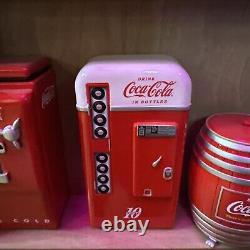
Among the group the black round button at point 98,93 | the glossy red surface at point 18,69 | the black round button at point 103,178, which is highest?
the glossy red surface at point 18,69

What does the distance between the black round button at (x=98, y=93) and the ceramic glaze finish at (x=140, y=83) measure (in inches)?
0.8

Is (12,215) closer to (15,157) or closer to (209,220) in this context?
(15,157)

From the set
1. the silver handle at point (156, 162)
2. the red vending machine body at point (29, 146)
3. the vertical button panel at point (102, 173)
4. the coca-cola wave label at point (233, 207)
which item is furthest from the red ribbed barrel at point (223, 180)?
the red vending machine body at point (29, 146)

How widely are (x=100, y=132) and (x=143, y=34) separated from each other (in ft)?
1.16

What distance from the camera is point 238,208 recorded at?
28.4 inches

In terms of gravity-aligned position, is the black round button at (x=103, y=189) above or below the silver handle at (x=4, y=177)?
below

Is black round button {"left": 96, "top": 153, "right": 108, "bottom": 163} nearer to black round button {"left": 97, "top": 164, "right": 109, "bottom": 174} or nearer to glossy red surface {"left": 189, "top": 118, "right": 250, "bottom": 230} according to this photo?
black round button {"left": 97, "top": 164, "right": 109, "bottom": 174}

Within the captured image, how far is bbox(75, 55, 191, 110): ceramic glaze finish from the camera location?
2.21 ft

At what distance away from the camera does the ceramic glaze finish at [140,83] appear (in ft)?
2.21

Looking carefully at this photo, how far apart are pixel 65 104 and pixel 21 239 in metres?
0.45

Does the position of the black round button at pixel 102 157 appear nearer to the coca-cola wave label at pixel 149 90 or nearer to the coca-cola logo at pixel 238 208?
the coca-cola wave label at pixel 149 90

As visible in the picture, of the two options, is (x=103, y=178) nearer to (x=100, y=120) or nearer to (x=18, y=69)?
(x=100, y=120)

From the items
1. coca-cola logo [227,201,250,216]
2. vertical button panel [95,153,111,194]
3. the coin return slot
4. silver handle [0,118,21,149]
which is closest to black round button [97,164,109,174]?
vertical button panel [95,153,111,194]

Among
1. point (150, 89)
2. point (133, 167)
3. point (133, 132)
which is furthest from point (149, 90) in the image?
point (133, 167)
